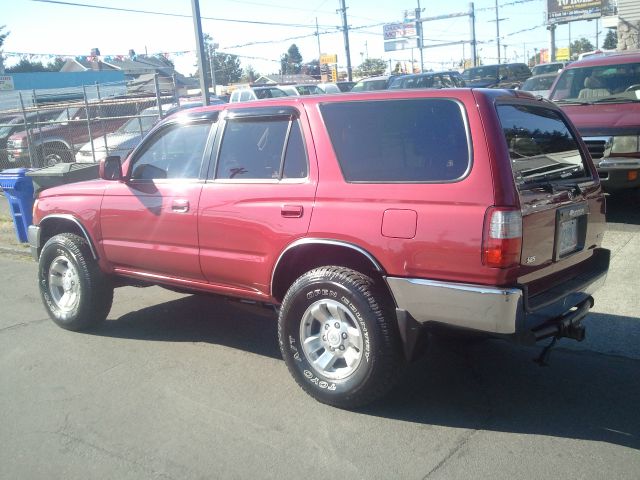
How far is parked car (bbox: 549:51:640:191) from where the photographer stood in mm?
7852

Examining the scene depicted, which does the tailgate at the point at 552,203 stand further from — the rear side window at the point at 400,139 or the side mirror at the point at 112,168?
the side mirror at the point at 112,168

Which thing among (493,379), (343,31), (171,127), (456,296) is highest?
(343,31)

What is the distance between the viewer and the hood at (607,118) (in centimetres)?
802

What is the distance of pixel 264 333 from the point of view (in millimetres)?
5699

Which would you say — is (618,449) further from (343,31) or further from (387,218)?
(343,31)

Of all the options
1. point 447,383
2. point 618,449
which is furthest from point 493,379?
point 618,449

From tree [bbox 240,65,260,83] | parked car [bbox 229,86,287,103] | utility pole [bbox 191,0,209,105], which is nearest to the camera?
utility pole [bbox 191,0,209,105]

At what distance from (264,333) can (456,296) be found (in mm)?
2537

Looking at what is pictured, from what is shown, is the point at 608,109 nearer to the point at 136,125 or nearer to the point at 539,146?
the point at 539,146

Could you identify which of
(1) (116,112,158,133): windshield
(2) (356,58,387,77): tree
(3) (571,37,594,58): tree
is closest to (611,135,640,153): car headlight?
(1) (116,112,158,133): windshield

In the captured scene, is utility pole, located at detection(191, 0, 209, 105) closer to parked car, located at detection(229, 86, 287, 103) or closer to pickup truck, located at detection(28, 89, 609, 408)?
pickup truck, located at detection(28, 89, 609, 408)

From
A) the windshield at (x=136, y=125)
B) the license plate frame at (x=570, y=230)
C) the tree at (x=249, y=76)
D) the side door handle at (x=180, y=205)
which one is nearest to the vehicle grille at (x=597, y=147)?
the license plate frame at (x=570, y=230)

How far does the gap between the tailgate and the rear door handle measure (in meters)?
1.32

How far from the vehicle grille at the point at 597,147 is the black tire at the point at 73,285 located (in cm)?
588
